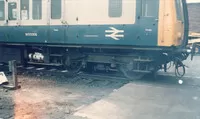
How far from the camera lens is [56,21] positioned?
32.9 ft

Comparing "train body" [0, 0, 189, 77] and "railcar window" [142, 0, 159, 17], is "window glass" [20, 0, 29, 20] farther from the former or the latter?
"railcar window" [142, 0, 159, 17]

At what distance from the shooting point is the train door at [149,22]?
27.4 ft

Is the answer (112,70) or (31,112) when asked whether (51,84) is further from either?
(31,112)

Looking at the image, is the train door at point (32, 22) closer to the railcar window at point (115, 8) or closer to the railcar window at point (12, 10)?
the railcar window at point (12, 10)

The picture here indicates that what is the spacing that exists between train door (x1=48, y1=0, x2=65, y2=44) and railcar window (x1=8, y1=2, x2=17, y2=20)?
1.88m

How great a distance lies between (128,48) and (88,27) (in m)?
1.57

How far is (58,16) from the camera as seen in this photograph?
32.9ft

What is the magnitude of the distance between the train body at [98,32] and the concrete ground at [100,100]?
2.99 ft

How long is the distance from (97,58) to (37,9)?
9.99ft

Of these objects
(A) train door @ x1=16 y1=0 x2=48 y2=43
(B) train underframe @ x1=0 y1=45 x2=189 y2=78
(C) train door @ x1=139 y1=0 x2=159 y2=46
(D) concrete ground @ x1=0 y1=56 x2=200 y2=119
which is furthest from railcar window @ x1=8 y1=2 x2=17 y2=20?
(C) train door @ x1=139 y1=0 x2=159 y2=46

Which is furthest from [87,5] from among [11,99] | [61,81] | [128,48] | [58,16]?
[11,99]

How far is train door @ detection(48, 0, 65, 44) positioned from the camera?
9.93 meters

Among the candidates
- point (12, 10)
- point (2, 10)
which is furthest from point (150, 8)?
point (2, 10)

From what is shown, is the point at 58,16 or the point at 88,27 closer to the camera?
the point at 88,27
